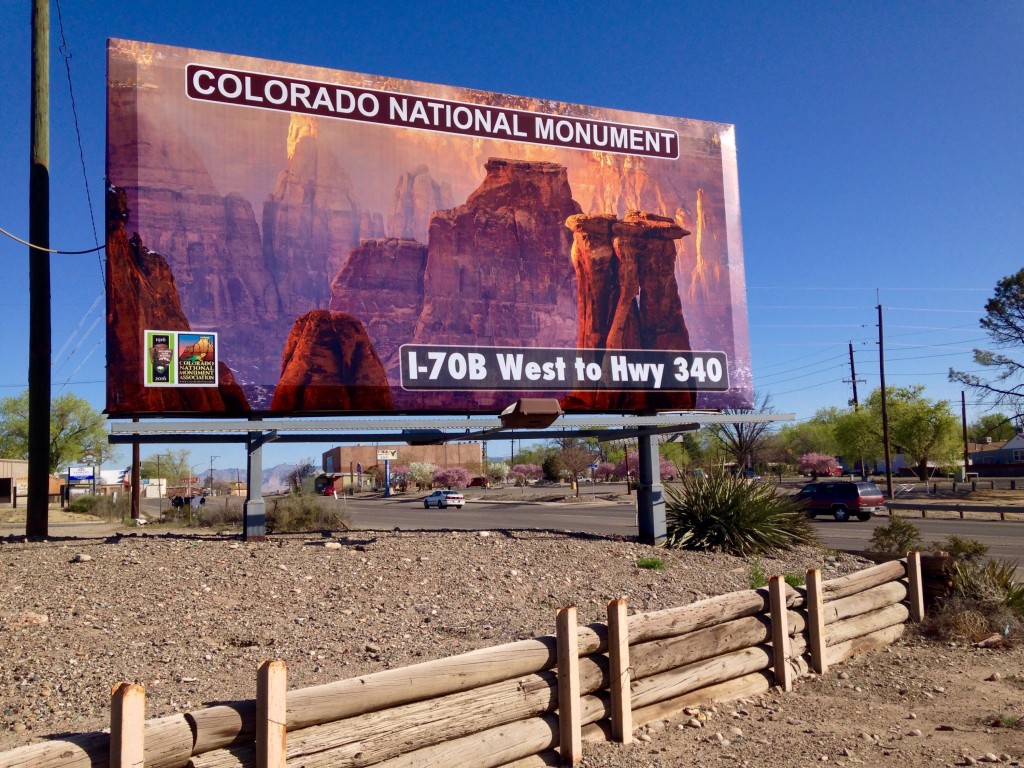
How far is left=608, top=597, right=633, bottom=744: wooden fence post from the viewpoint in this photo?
241 inches

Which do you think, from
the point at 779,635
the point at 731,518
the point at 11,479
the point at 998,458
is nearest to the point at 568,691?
the point at 779,635

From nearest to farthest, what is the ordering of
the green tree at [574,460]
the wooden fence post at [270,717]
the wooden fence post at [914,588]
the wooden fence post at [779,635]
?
1. the wooden fence post at [270,717]
2. the wooden fence post at [779,635]
3. the wooden fence post at [914,588]
4. the green tree at [574,460]

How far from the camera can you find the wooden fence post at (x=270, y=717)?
4.22m

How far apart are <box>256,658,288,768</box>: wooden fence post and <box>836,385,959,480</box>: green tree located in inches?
2795

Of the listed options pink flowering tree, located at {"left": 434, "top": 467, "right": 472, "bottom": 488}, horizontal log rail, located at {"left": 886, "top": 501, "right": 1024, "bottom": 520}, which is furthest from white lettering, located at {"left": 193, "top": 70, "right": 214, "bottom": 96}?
pink flowering tree, located at {"left": 434, "top": 467, "right": 472, "bottom": 488}

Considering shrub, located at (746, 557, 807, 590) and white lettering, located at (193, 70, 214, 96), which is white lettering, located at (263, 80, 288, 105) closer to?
white lettering, located at (193, 70, 214, 96)

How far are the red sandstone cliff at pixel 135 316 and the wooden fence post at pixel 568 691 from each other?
7824mm

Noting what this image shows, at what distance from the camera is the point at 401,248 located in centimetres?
1354

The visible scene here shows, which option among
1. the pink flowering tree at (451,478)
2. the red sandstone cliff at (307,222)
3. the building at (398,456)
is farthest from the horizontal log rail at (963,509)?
the building at (398,456)

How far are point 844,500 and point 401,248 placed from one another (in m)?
25.1

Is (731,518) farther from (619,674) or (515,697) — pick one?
(515,697)

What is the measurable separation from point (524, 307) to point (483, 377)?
1.35m

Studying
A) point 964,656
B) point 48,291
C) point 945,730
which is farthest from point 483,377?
point 945,730

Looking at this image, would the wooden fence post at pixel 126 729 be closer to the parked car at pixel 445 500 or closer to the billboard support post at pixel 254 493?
the billboard support post at pixel 254 493
